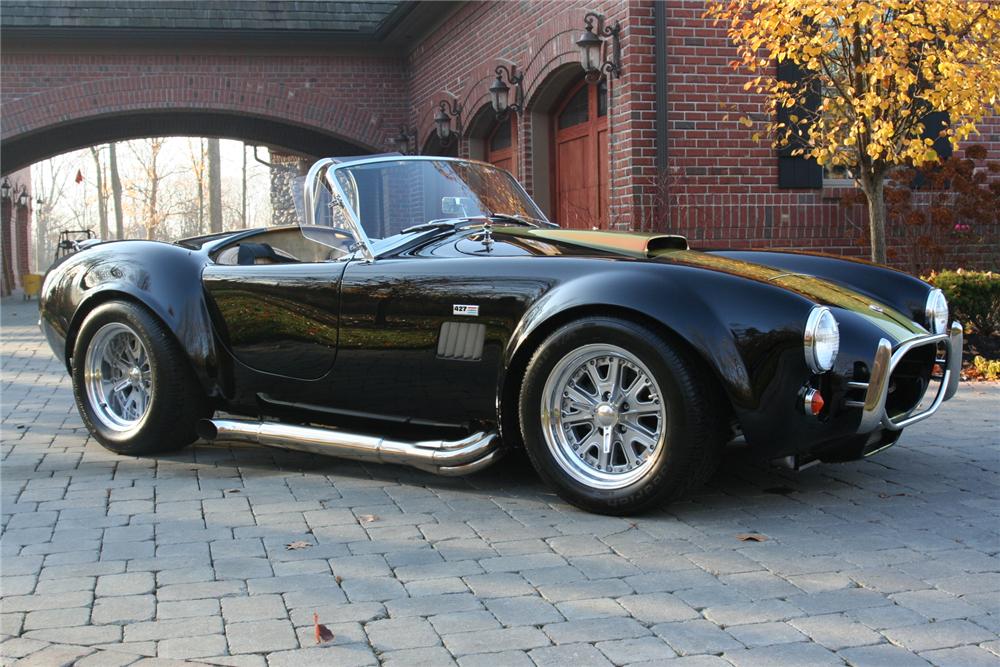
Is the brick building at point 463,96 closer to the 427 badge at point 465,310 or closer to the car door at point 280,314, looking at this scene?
the car door at point 280,314

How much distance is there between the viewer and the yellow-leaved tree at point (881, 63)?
25.6 feet

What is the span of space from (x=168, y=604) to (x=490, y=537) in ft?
3.78

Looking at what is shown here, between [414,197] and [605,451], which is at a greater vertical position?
[414,197]

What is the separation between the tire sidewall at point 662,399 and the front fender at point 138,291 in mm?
1776

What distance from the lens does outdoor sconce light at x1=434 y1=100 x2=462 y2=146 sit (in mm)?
16297

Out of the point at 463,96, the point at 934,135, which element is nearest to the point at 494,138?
the point at 463,96

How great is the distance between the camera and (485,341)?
4.11 metres

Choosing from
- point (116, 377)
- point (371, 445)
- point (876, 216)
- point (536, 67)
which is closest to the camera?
point (371, 445)

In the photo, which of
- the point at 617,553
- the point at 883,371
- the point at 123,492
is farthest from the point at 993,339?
the point at 123,492

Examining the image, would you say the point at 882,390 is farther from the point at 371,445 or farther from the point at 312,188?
the point at 312,188

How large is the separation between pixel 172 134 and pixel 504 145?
9.26 metres

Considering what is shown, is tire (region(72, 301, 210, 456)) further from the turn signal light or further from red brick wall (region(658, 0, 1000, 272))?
red brick wall (region(658, 0, 1000, 272))

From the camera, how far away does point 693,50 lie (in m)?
10.5

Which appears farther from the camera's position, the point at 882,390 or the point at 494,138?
the point at 494,138
